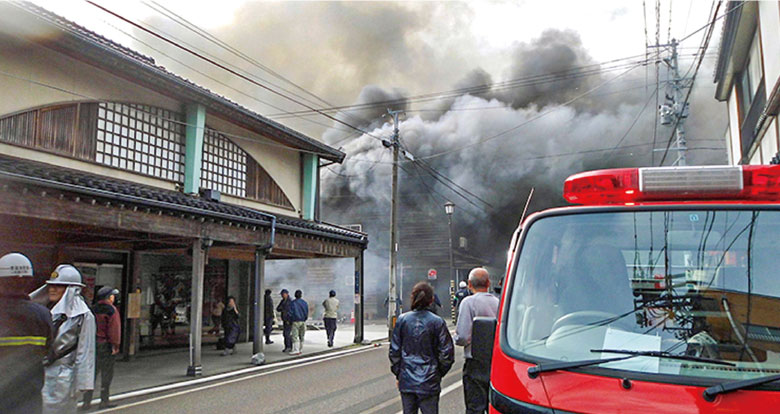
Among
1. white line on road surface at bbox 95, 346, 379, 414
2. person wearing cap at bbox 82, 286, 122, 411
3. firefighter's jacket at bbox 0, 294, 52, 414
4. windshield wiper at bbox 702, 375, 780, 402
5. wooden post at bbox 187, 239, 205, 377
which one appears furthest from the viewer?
wooden post at bbox 187, 239, 205, 377

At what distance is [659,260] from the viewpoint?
2.79 m

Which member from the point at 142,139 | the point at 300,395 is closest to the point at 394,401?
the point at 300,395

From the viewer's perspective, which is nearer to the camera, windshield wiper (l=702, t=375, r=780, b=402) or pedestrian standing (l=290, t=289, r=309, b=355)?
windshield wiper (l=702, t=375, r=780, b=402)

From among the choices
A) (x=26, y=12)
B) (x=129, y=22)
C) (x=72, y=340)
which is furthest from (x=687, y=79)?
(x=72, y=340)

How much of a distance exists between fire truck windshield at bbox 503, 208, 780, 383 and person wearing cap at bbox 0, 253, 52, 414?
2.74m

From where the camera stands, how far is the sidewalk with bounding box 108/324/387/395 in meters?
10.1

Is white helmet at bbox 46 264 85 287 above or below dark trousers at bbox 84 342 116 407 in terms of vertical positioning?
above

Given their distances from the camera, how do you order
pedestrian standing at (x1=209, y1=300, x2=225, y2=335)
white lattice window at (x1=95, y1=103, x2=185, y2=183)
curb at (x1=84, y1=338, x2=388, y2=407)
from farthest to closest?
pedestrian standing at (x1=209, y1=300, x2=225, y2=335)
white lattice window at (x1=95, y1=103, x2=185, y2=183)
curb at (x1=84, y1=338, x2=388, y2=407)

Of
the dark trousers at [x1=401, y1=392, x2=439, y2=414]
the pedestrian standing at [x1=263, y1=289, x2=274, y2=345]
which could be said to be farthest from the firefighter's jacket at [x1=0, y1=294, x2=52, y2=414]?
the pedestrian standing at [x1=263, y1=289, x2=274, y2=345]

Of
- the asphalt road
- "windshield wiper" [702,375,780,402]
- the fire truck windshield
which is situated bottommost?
the asphalt road

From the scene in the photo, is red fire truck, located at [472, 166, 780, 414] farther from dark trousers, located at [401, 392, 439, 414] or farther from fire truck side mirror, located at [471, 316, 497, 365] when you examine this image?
dark trousers, located at [401, 392, 439, 414]

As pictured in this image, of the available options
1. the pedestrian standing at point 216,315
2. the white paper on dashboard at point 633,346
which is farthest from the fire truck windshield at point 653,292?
the pedestrian standing at point 216,315

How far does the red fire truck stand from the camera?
2295 millimetres

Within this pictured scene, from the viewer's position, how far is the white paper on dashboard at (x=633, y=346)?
93.7 inches
